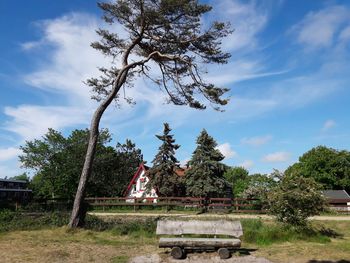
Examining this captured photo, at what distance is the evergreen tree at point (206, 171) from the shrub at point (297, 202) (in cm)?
1870

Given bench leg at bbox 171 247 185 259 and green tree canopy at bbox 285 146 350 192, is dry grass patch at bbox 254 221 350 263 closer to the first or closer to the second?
bench leg at bbox 171 247 185 259

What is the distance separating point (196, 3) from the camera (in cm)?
1602

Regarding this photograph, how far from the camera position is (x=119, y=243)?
1180 centimetres

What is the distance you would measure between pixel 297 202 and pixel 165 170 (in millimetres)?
23934

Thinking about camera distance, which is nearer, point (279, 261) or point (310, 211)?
point (279, 261)

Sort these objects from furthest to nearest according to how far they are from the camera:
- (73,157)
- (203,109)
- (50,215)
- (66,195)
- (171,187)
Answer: (66,195), (73,157), (171,187), (203,109), (50,215)

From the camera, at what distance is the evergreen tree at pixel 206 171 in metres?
32.5

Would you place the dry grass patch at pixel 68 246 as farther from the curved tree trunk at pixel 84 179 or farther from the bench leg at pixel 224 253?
the bench leg at pixel 224 253

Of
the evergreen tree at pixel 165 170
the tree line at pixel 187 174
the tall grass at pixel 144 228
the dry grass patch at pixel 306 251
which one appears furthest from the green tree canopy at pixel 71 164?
the dry grass patch at pixel 306 251

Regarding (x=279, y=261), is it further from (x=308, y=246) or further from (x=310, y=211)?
(x=310, y=211)

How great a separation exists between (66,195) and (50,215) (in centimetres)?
3419

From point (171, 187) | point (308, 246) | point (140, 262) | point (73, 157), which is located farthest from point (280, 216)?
point (73, 157)

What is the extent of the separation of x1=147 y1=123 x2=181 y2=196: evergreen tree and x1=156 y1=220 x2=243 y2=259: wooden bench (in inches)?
976

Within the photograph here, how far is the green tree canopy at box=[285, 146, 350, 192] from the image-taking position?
201 feet
